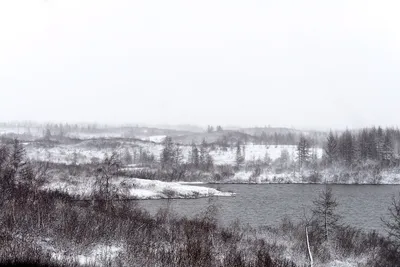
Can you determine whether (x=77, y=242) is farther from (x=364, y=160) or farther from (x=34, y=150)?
(x=34, y=150)

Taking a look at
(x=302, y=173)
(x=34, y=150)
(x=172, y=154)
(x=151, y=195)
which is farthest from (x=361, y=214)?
(x=34, y=150)

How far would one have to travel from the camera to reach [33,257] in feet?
30.9

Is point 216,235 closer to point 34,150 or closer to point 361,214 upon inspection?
point 361,214

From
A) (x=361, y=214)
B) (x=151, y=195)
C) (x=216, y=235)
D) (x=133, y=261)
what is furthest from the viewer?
(x=151, y=195)

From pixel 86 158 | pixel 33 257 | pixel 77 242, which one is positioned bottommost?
pixel 86 158

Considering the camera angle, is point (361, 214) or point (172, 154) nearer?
point (361, 214)

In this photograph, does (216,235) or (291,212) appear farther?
(291,212)

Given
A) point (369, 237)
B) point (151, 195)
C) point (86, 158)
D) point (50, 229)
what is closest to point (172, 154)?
point (86, 158)

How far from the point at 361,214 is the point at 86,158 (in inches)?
6079

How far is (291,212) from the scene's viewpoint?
46781 millimetres

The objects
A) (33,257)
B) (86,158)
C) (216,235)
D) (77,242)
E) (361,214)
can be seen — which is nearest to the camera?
(33,257)

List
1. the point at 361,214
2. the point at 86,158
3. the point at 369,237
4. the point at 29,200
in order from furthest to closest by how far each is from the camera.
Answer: the point at 86,158 < the point at 361,214 < the point at 369,237 < the point at 29,200

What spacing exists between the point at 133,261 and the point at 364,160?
435 feet

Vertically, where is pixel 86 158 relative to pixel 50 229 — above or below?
below
